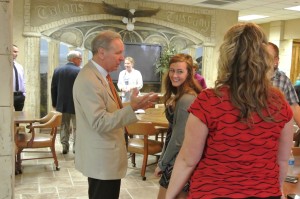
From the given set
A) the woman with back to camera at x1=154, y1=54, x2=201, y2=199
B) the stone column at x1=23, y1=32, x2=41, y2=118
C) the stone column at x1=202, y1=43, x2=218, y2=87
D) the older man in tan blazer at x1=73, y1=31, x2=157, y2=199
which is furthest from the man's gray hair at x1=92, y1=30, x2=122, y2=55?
the stone column at x1=202, y1=43, x2=218, y2=87

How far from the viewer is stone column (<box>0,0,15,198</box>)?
1952 mm

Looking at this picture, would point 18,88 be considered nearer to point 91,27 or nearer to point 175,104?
point 91,27

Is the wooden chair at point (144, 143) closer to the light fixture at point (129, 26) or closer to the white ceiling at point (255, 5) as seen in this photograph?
the light fixture at point (129, 26)

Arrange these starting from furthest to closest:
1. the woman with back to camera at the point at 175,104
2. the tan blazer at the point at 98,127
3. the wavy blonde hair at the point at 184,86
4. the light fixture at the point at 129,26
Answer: the light fixture at the point at 129,26, the wavy blonde hair at the point at 184,86, the woman with back to camera at the point at 175,104, the tan blazer at the point at 98,127

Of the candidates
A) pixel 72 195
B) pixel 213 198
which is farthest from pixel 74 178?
pixel 213 198

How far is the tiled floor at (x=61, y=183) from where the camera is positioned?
150 inches

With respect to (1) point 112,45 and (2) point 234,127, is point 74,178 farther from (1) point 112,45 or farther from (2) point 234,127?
(2) point 234,127

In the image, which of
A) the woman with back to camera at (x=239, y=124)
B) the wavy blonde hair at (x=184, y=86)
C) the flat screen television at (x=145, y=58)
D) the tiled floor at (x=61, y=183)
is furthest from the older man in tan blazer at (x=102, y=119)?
the flat screen television at (x=145, y=58)

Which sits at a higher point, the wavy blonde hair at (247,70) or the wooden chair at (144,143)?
the wavy blonde hair at (247,70)

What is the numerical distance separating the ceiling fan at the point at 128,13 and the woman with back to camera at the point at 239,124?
256 inches

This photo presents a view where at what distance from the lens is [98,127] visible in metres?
1.92

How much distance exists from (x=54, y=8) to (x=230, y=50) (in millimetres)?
6453

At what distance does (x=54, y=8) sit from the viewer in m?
7.09

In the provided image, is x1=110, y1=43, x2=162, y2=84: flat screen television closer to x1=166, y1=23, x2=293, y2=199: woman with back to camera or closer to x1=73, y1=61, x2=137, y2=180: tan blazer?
x1=73, y1=61, x2=137, y2=180: tan blazer
